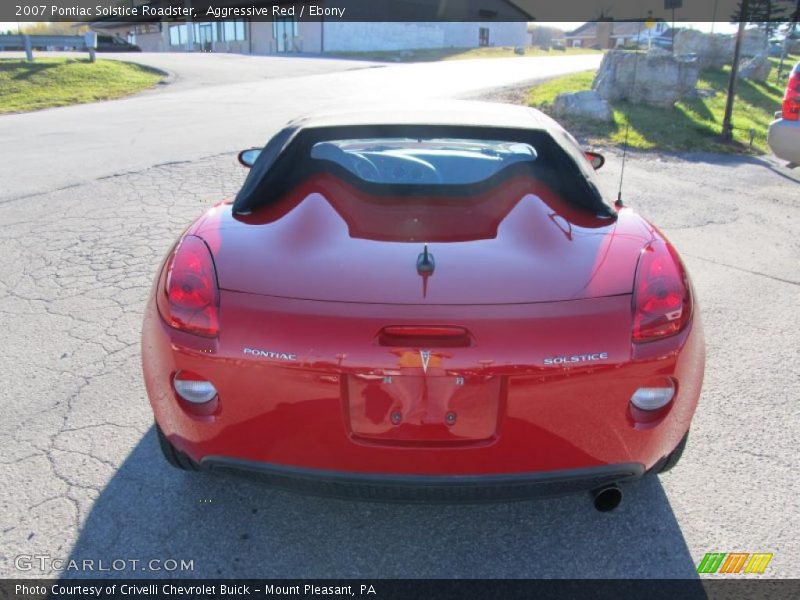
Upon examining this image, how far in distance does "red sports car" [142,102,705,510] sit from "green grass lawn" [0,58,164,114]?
603 inches

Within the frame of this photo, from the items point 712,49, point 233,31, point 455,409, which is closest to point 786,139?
point 455,409

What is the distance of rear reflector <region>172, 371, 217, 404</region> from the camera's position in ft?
6.39

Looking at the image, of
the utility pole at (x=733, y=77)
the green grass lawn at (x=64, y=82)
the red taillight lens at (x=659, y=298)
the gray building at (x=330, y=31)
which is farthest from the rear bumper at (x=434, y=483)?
the gray building at (x=330, y=31)

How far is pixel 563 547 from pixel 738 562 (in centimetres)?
57

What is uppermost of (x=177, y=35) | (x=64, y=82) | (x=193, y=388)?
(x=177, y=35)

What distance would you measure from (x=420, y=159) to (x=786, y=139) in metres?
5.87

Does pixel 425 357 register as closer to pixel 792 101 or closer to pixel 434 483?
pixel 434 483

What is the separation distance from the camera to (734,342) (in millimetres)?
3762

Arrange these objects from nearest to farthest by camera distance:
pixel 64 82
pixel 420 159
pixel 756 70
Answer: pixel 420 159 → pixel 64 82 → pixel 756 70

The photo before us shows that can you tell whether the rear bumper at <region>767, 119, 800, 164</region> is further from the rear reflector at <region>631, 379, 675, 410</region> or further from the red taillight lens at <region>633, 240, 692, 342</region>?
the rear reflector at <region>631, 379, 675, 410</region>

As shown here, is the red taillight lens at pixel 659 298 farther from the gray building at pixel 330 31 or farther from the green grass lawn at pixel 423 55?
the gray building at pixel 330 31

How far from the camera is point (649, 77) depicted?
13.1 m

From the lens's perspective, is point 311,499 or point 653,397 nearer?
point 653,397
